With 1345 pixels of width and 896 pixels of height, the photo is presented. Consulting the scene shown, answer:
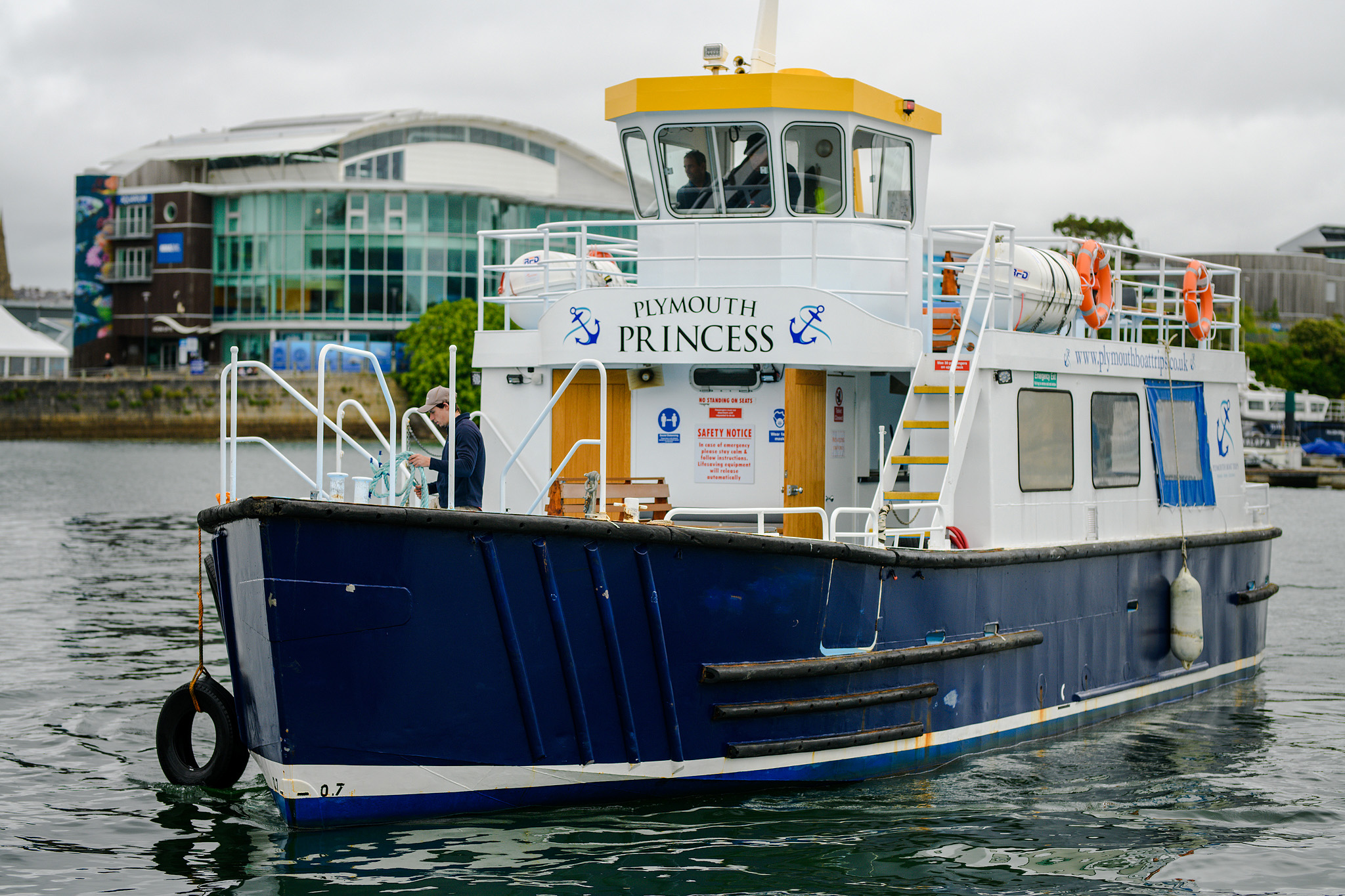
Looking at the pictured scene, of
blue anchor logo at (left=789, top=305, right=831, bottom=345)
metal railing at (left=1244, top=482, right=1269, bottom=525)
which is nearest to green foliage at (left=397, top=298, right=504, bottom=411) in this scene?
metal railing at (left=1244, top=482, right=1269, bottom=525)

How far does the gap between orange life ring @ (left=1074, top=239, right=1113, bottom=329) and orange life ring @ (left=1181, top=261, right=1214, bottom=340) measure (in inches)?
42.1

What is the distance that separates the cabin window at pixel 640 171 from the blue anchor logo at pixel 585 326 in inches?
58.0

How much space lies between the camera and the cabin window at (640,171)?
1117 cm

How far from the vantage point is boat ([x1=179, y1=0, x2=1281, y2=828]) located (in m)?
7.36

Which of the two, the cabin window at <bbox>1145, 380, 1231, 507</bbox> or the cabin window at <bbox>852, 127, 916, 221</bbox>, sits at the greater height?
the cabin window at <bbox>852, 127, 916, 221</bbox>

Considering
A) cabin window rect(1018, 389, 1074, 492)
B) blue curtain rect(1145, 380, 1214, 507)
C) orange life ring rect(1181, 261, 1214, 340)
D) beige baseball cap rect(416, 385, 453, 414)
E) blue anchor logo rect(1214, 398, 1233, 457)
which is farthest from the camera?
blue anchor logo rect(1214, 398, 1233, 457)

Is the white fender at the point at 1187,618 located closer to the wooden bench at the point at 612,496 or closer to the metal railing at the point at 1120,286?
the metal railing at the point at 1120,286

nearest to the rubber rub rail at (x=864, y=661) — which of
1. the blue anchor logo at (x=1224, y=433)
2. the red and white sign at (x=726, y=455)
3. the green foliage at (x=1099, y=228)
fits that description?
the red and white sign at (x=726, y=455)

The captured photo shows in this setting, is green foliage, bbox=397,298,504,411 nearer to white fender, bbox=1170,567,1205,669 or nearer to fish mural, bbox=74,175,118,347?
fish mural, bbox=74,175,118,347

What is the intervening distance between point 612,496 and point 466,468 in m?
1.74

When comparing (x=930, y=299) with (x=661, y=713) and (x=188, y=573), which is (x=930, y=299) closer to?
(x=661, y=713)

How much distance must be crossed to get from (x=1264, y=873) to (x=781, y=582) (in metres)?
3.25

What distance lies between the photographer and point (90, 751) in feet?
33.8

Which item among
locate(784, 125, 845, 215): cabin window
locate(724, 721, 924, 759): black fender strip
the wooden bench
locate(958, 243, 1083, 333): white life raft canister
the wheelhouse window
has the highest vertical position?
locate(784, 125, 845, 215): cabin window
